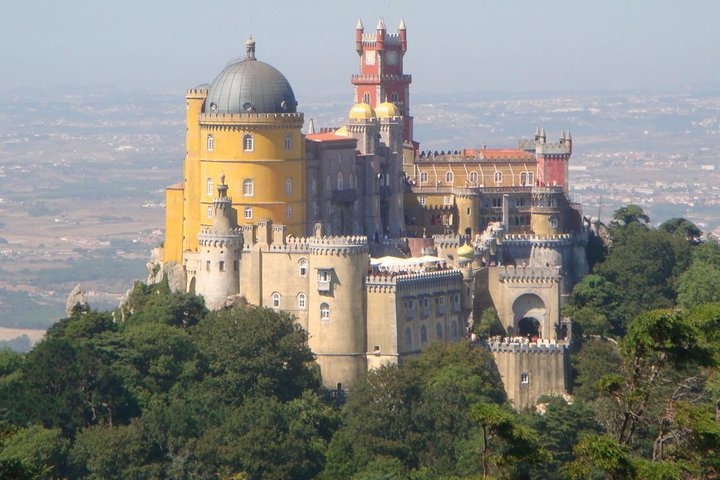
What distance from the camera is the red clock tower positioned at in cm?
12562

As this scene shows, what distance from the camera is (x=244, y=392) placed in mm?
89875

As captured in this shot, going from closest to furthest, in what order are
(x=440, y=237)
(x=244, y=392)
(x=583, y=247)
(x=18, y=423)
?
1. (x=18, y=423)
2. (x=244, y=392)
3. (x=440, y=237)
4. (x=583, y=247)

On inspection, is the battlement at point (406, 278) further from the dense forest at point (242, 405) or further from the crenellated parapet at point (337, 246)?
the dense forest at point (242, 405)

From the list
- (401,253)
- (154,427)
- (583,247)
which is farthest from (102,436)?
(583,247)

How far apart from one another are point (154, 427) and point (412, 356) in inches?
531

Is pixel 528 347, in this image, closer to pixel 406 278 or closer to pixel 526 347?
pixel 526 347

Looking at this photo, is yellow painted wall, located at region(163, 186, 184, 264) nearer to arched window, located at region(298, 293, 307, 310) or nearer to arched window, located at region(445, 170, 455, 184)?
arched window, located at region(298, 293, 307, 310)

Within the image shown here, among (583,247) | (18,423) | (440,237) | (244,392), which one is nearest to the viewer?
(18,423)

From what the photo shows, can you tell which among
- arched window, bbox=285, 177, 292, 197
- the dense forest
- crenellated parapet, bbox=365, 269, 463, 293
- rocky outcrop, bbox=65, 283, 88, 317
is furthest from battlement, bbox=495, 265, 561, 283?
rocky outcrop, bbox=65, 283, 88, 317

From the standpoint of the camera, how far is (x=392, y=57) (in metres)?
127

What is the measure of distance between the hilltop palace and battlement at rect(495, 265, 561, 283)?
70mm

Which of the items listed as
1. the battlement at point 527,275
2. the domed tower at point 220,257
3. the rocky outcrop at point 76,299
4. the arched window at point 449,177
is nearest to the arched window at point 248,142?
the domed tower at point 220,257

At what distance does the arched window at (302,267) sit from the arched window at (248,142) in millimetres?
8607

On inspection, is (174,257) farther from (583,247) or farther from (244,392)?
(583,247)
